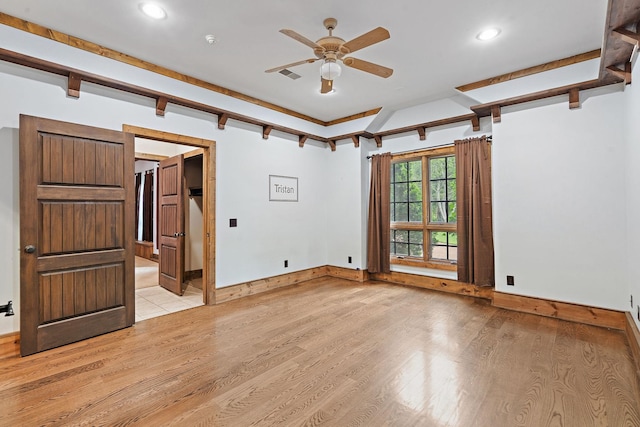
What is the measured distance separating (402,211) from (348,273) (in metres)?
1.53

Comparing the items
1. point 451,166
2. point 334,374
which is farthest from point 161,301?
point 451,166

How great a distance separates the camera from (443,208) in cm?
503

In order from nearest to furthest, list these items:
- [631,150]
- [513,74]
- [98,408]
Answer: [98,408] → [631,150] → [513,74]

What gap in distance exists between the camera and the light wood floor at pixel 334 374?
1.96 metres

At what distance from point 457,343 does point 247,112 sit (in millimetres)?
4076

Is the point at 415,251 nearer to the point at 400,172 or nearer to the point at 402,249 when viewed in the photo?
the point at 402,249

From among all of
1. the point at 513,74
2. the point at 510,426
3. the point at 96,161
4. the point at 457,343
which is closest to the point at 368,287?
the point at 457,343

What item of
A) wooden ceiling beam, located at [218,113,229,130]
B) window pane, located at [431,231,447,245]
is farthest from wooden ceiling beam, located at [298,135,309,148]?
window pane, located at [431,231,447,245]

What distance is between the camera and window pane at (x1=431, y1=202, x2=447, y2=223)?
Result: 5016mm

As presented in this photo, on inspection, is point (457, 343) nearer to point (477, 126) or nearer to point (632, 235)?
point (632, 235)

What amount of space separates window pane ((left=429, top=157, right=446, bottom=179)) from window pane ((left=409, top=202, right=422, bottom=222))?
0.53m

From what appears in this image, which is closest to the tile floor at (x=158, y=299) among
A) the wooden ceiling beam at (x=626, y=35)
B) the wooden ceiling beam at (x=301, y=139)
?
the wooden ceiling beam at (x=301, y=139)

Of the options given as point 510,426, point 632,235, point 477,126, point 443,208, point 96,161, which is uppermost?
point 477,126

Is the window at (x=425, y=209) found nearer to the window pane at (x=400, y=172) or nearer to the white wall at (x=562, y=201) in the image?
the window pane at (x=400, y=172)
